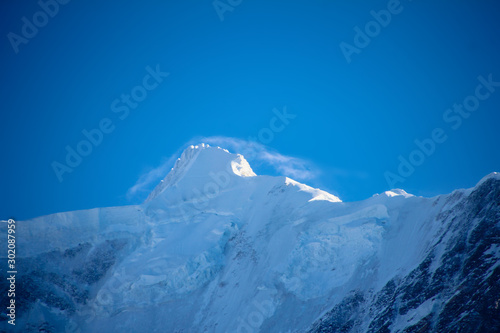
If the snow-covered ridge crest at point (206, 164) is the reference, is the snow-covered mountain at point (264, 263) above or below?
below

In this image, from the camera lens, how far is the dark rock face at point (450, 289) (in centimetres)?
2820

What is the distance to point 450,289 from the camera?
105ft

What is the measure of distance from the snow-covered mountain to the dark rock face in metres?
0.14

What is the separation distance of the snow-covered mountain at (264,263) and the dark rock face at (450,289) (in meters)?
0.14

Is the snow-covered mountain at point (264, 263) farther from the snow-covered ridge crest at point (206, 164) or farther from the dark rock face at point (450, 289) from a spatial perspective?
the snow-covered ridge crest at point (206, 164)

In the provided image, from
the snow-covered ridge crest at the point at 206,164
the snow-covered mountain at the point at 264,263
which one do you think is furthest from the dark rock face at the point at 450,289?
the snow-covered ridge crest at the point at 206,164

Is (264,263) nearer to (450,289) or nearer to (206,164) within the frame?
(450,289)

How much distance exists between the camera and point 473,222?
118 feet

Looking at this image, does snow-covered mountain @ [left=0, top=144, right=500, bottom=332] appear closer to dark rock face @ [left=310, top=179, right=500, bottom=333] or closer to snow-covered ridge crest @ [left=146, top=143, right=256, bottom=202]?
dark rock face @ [left=310, top=179, right=500, bottom=333]

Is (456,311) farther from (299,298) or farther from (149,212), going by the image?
(149,212)

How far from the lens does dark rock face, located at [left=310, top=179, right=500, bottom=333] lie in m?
28.2

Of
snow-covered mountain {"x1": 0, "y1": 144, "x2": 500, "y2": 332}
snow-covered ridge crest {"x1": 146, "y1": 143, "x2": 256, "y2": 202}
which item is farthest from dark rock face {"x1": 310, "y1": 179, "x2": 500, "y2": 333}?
snow-covered ridge crest {"x1": 146, "y1": 143, "x2": 256, "y2": 202}

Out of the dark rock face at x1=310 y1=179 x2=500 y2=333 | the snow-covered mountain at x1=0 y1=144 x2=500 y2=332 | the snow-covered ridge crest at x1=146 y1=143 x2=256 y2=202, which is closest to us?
the dark rock face at x1=310 y1=179 x2=500 y2=333

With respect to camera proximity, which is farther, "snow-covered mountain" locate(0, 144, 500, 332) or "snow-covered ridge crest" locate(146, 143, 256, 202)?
"snow-covered ridge crest" locate(146, 143, 256, 202)
